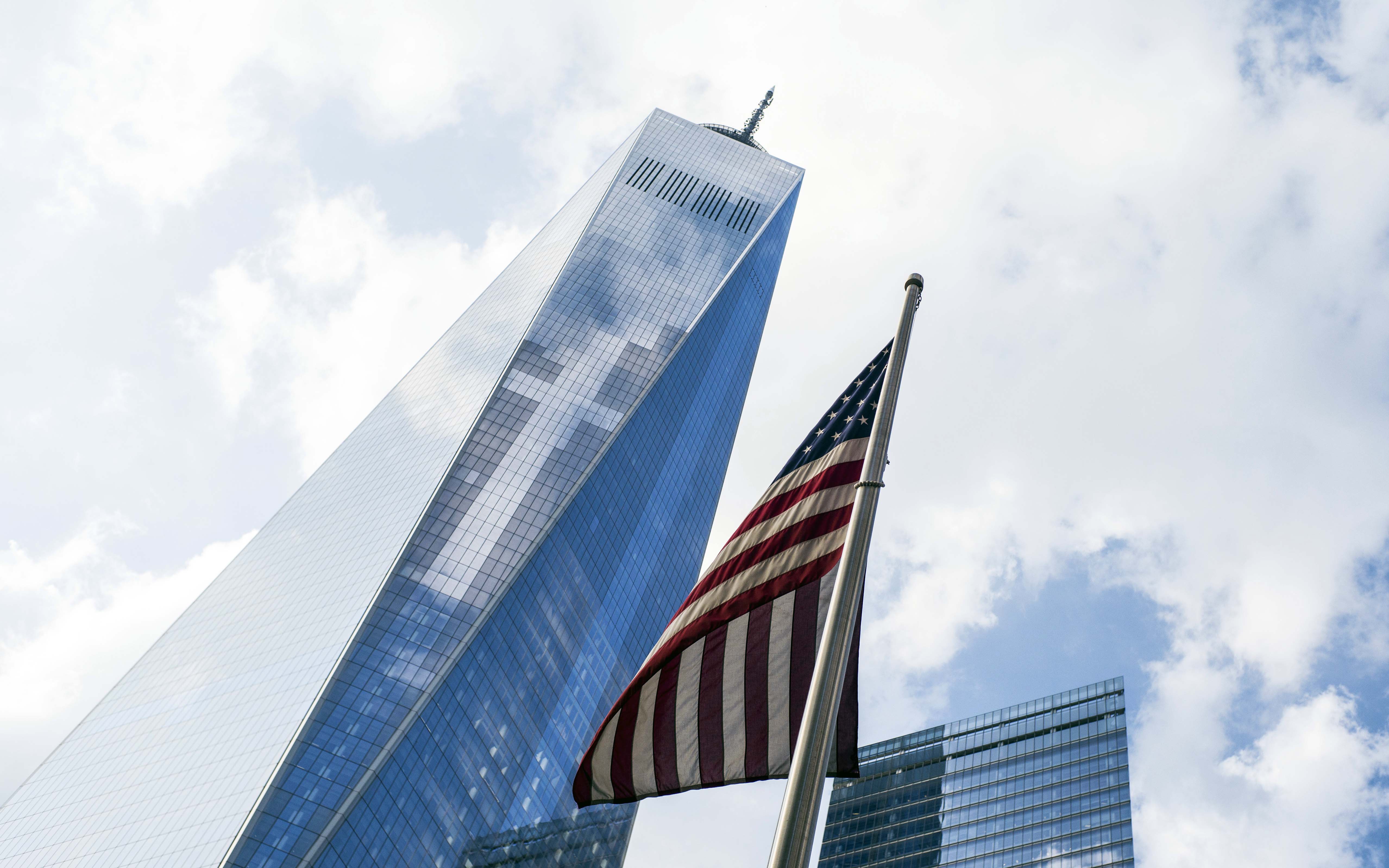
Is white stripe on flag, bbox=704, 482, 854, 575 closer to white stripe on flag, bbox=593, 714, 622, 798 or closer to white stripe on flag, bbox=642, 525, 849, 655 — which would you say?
white stripe on flag, bbox=642, 525, 849, 655

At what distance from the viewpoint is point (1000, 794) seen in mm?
133625

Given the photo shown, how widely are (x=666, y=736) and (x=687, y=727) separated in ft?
1.10

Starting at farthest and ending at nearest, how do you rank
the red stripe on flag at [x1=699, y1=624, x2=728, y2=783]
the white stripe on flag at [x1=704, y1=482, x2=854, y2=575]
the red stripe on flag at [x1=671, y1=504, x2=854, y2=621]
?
the white stripe on flag at [x1=704, y1=482, x2=854, y2=575]
the red stripe on flag at [x1=671, y1=504, x2=854, y2=621]
the red stripe on flag at [x1=699, y1=624, x2=728, y2=783]

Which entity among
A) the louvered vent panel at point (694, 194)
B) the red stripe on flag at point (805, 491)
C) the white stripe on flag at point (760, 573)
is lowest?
the white stripe on flag at point (760, 573)

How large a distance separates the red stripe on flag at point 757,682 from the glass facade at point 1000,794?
114155mm

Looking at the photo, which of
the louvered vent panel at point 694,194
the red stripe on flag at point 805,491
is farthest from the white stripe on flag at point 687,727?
the louvered vent panel at point 694,194

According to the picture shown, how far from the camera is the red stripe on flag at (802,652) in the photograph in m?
15.9

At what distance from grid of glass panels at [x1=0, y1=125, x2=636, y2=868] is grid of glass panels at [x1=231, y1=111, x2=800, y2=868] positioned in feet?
7.33

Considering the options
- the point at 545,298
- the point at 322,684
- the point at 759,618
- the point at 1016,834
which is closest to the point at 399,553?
the point at 322,684

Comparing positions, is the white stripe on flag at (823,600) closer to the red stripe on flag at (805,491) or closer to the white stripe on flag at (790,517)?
the white stripe on flag at (790,517)

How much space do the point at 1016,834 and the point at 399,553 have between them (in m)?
77.9

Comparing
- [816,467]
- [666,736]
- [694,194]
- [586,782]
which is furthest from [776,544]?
[694,194]

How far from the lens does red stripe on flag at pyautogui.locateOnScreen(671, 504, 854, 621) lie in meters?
16.3

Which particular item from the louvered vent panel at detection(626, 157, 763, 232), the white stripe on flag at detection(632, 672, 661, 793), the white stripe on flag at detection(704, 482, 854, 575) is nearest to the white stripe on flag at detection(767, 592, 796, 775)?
the white stripe on flag at detection(704, 482, 854, 575)
